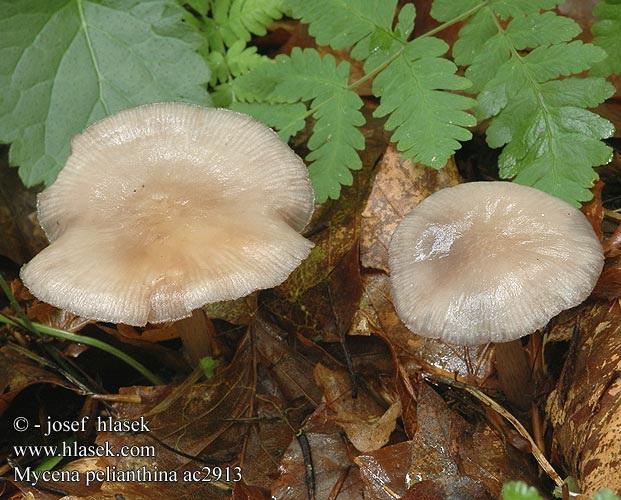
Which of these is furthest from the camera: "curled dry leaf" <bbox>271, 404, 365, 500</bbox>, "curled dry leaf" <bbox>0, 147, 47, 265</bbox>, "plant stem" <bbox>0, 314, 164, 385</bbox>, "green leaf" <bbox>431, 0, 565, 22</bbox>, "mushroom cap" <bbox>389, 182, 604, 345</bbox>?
"curled dry leaf" <bbox>0, 147, 47, 265</bbox>

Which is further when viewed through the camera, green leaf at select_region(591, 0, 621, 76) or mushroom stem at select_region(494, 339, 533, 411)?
green leaf at select_region(591, 0, 621, 76)

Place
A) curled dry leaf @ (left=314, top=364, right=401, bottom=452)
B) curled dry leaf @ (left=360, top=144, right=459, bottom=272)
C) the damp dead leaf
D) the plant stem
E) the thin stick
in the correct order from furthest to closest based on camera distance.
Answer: curled dry leaf @ (left=360, top=144, right=459, bottom=272)
the damp dead leaf
the plant stem
curled dry leaf @ (left=314, top=364, right=401, bottom=452)
the thin stick

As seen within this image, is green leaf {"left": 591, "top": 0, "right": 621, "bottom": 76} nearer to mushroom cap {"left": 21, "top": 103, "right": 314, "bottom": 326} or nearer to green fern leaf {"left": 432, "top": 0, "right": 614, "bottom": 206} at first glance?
green fern leaf {"left": 432, "top": 0, "right": 614, "bottom": 206}

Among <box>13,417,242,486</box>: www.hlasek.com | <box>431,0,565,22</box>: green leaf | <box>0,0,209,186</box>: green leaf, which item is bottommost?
<box>13,417,242,486</box>: www.hlasek.com

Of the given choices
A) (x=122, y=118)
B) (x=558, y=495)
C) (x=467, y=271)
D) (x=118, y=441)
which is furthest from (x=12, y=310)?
(x=558, y=495)

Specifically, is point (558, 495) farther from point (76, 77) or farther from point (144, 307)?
point (76, 77)

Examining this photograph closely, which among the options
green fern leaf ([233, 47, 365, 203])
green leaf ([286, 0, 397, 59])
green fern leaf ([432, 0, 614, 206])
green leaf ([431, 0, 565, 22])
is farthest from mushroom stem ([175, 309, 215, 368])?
green leaf ([431, 0, 565, 22])

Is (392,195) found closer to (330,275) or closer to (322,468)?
(330,275)
